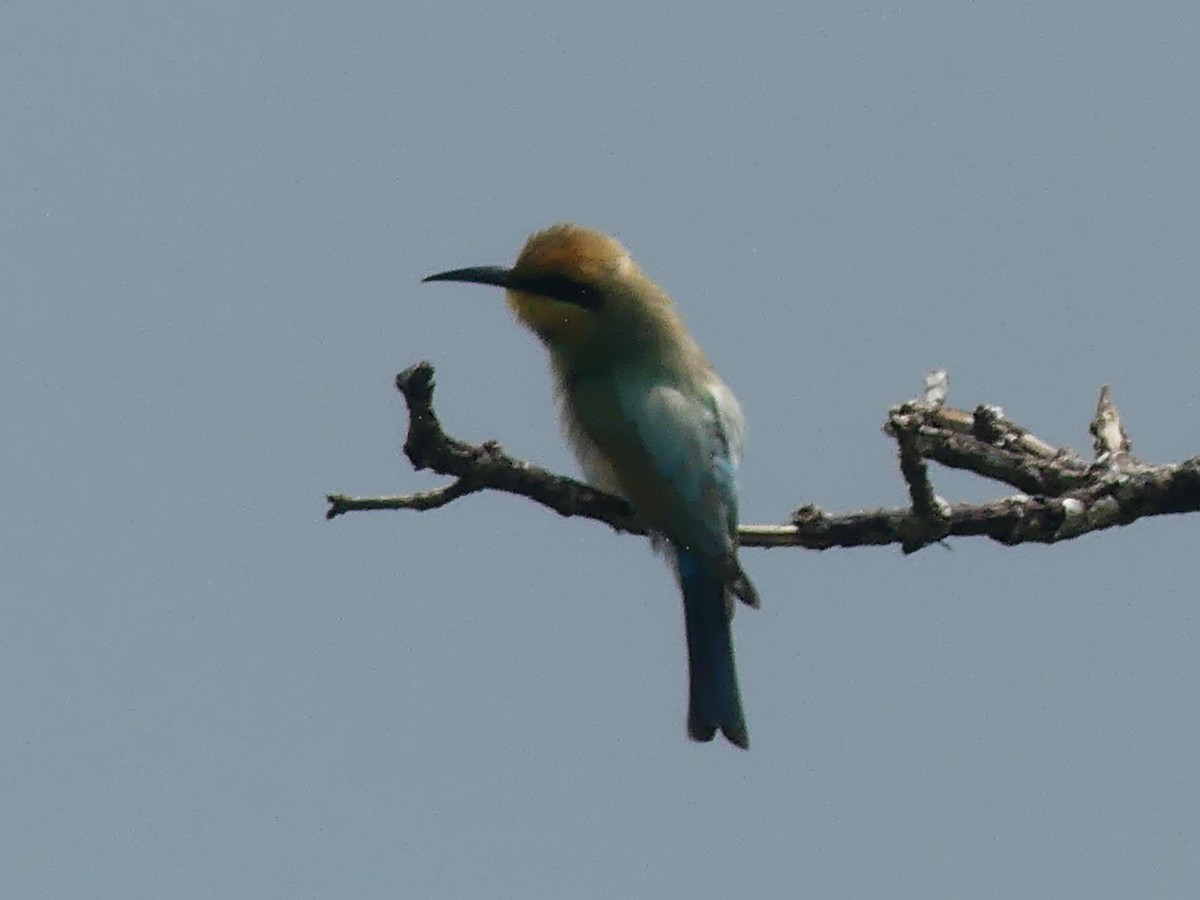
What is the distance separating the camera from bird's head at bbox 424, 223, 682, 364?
12.8 feet

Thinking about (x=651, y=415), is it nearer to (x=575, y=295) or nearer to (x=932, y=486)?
(x=575, y=295)

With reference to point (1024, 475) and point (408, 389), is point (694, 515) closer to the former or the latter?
point (1024, 475)

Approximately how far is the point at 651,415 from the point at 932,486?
0.89m

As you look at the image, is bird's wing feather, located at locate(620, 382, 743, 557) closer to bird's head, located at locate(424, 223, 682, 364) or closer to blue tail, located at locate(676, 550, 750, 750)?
bird's head, located at locate(424, 223, 682, 364)

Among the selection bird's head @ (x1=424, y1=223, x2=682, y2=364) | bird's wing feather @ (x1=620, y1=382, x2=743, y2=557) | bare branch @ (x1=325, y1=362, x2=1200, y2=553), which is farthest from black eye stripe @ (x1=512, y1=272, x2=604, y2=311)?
bare branch @ (x1=325, y1=362, x2=1200, y2=553)

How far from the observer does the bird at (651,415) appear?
3566mm

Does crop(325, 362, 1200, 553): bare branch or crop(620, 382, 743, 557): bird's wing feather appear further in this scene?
crop(620, 382, 743, 557): bird's wing feather

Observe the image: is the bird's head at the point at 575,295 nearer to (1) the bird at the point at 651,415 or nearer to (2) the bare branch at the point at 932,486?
(1) the bird at the point at 651,415

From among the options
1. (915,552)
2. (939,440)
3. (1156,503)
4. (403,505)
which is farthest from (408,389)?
(1156,503)

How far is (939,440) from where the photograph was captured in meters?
3.47

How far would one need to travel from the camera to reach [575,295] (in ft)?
12.9

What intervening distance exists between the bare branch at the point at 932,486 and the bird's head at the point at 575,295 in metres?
0.48

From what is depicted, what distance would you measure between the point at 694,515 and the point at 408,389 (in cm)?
98

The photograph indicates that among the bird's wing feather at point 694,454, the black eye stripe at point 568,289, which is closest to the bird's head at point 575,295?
the black eye stripe at point 568,289
